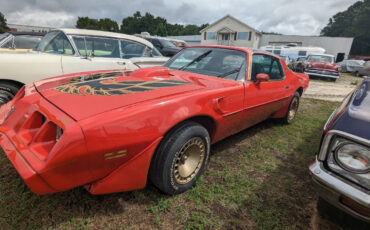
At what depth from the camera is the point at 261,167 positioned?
244cm

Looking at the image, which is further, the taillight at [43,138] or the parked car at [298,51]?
the parked car at [298,51]

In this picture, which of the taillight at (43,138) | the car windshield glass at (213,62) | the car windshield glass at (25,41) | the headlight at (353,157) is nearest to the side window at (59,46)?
the car windshield glass at (25,41)

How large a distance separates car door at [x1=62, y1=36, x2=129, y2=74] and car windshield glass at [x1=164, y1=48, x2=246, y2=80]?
A: 1790mm

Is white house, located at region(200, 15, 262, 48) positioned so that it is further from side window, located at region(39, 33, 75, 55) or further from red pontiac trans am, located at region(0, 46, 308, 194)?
red pontiac trans am, located at region(0, 46, 308, 194)

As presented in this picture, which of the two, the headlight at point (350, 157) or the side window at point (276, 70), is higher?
the side window at point (276, 70)

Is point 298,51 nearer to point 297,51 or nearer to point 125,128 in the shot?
point 297,51

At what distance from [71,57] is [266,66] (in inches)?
140

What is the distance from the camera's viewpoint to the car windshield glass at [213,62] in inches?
101

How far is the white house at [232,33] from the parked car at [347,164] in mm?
31430

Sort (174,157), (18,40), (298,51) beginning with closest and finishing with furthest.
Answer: (174,157)
(18,40)
(298,51)

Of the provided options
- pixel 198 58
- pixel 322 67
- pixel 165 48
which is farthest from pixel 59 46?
pixel 322 67

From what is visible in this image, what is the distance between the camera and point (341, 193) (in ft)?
3.85

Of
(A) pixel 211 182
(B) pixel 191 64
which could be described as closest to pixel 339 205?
(A) pixel 211 182

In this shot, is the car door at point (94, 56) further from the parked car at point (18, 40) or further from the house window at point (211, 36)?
the house window at point (211, 36)
